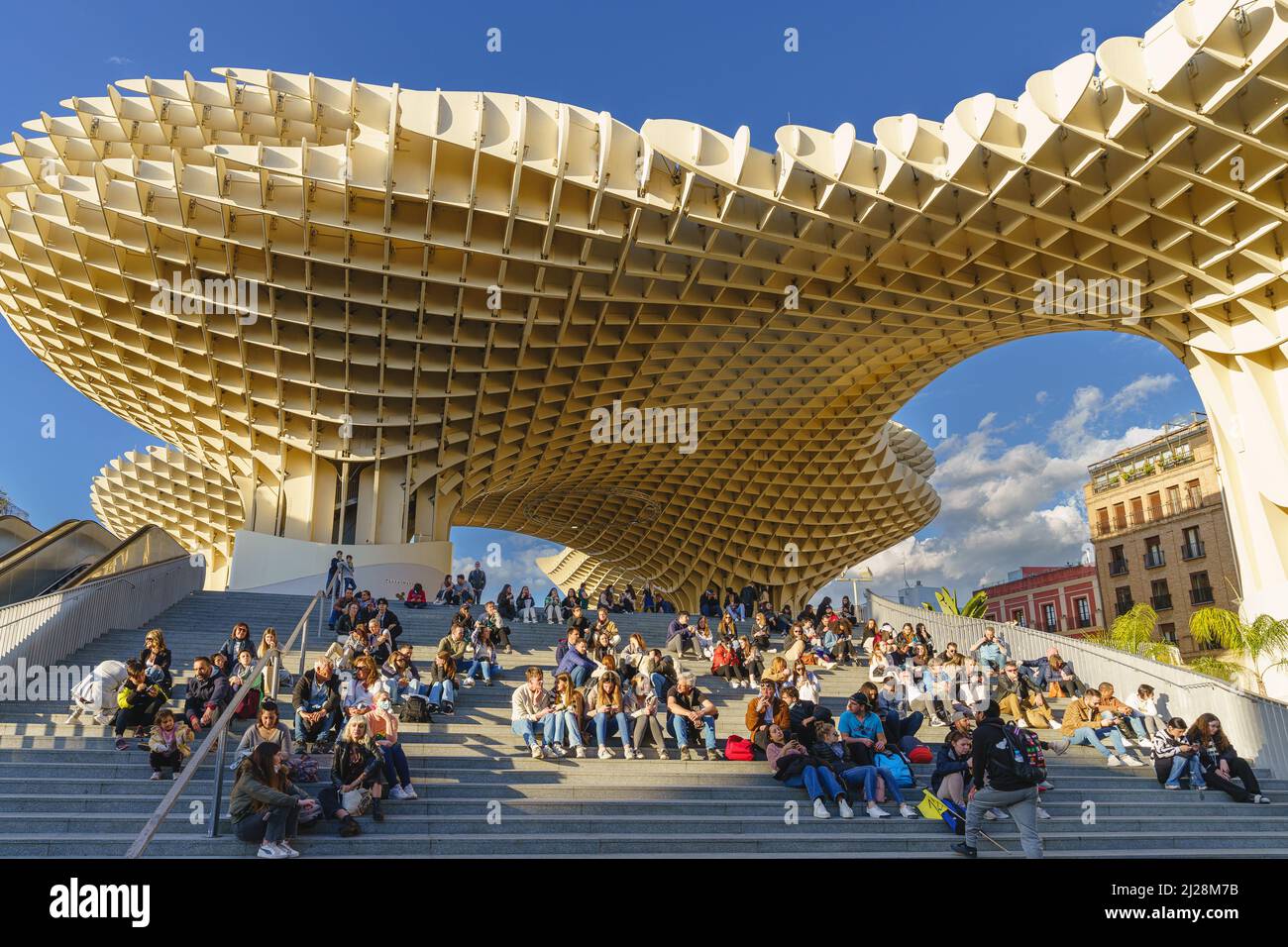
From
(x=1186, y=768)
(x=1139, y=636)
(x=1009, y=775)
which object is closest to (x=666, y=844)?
(x=1009, y=775)

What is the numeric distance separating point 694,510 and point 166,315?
27167 millimetres

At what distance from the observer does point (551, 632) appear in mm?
19156

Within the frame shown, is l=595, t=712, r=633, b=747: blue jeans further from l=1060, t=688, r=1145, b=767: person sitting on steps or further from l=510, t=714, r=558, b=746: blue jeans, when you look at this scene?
l=1060, t=688, r=1145, b=767: person sitting on steps

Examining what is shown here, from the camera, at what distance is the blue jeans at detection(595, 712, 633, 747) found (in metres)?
11.2

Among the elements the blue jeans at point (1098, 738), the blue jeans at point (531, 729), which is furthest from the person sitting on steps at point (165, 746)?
the blue jeans at point (1098, 738)

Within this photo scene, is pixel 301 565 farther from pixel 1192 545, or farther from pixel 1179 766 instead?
pixel 1192 545

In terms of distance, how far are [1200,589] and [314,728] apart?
45103mm

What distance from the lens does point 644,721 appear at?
447 inches

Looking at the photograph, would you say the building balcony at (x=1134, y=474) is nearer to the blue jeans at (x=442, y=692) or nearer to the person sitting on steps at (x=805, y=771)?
the person sitting on steps at (x=805, y=771)

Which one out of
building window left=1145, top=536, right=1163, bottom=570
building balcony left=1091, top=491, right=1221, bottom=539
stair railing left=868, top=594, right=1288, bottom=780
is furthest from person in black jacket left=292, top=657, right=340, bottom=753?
building window left=1145, top=536, right=1163, bottom=570

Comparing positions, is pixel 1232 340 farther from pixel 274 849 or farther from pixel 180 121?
pixel 180 121

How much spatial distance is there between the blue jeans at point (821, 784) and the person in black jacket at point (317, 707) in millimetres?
5291

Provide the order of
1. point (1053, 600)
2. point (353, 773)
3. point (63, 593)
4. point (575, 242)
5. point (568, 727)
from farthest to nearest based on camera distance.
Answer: point (1053, 600) < point (575, 242) < point (63, 593) < point (568, 727) < point (353, 773)

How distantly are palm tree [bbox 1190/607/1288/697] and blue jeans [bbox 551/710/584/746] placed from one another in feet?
48.6
